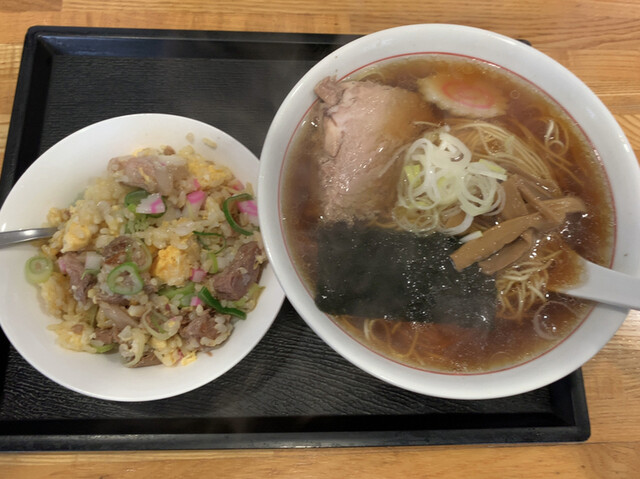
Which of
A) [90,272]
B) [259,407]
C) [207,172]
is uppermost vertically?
[207,172]

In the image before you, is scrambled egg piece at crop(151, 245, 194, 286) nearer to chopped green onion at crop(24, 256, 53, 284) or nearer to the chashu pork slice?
chopped green onion at crop(24, 256, 53, 284)

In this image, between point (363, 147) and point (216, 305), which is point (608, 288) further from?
point (216, 305)

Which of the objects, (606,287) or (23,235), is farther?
(23,235)

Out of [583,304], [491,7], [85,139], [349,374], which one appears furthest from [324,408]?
[491,7]

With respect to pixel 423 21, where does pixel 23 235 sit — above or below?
below

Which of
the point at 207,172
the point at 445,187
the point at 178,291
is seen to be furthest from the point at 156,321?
the point at 445,187

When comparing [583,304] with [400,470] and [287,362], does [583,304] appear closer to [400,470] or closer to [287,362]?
[400,470]
